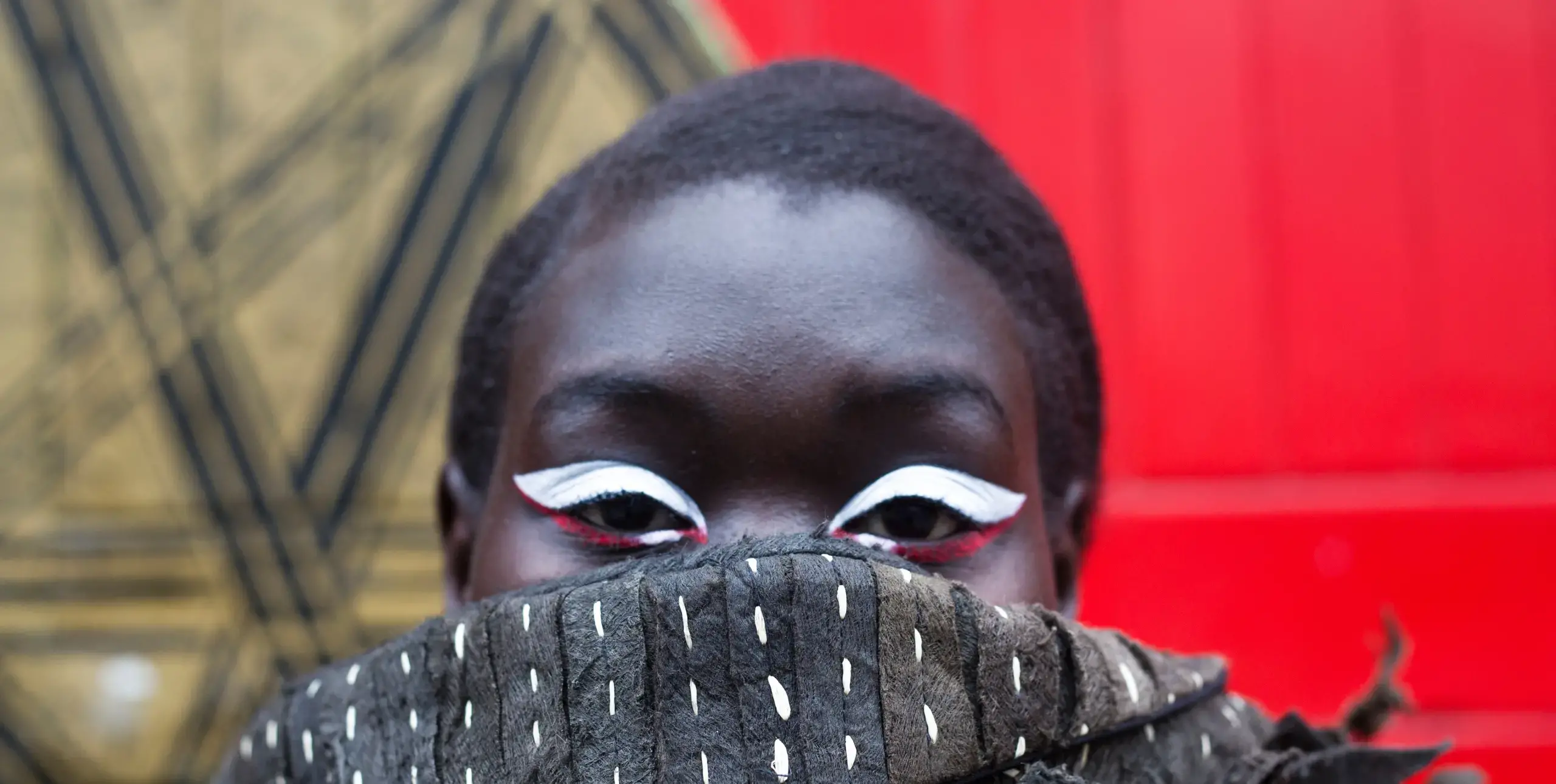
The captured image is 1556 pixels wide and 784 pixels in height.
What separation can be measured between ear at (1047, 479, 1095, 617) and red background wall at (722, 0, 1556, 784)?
0.55 meters

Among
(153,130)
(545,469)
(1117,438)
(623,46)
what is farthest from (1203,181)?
(153,130)

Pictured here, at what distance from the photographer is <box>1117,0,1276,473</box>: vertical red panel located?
1582 mm

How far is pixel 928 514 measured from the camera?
0.84m

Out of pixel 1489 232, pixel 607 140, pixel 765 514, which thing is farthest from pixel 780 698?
pixel 1489 232

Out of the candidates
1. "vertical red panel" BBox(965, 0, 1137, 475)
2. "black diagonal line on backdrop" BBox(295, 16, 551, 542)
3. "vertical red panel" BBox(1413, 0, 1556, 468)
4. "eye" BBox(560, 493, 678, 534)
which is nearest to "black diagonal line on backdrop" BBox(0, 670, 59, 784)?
"black diagonal line on backdrop" BBox(295, 16, 551, 542)

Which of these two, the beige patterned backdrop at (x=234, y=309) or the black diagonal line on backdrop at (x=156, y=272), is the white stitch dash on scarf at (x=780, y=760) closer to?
the beige patterned backdrop at (x=234, y=309)

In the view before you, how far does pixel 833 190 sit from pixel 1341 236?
1.03m

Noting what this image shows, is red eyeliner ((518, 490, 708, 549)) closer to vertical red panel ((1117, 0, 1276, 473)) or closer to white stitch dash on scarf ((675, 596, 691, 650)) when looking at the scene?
white stitch dash on scarf ((675, 596, 691, 650))

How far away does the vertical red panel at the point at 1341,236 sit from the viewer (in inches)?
61.9

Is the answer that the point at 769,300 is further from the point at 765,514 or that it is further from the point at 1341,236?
the point at 1341,236

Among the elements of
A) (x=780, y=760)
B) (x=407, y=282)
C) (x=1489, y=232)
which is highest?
(x=407, y=282)

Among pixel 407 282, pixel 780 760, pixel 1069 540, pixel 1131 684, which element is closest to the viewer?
pixel 780 760

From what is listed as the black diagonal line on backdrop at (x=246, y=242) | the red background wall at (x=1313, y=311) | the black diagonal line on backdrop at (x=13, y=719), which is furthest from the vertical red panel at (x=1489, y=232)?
the black diagonal line on backdrop at (x=13, y=719)

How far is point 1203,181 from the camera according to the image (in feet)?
5.30
